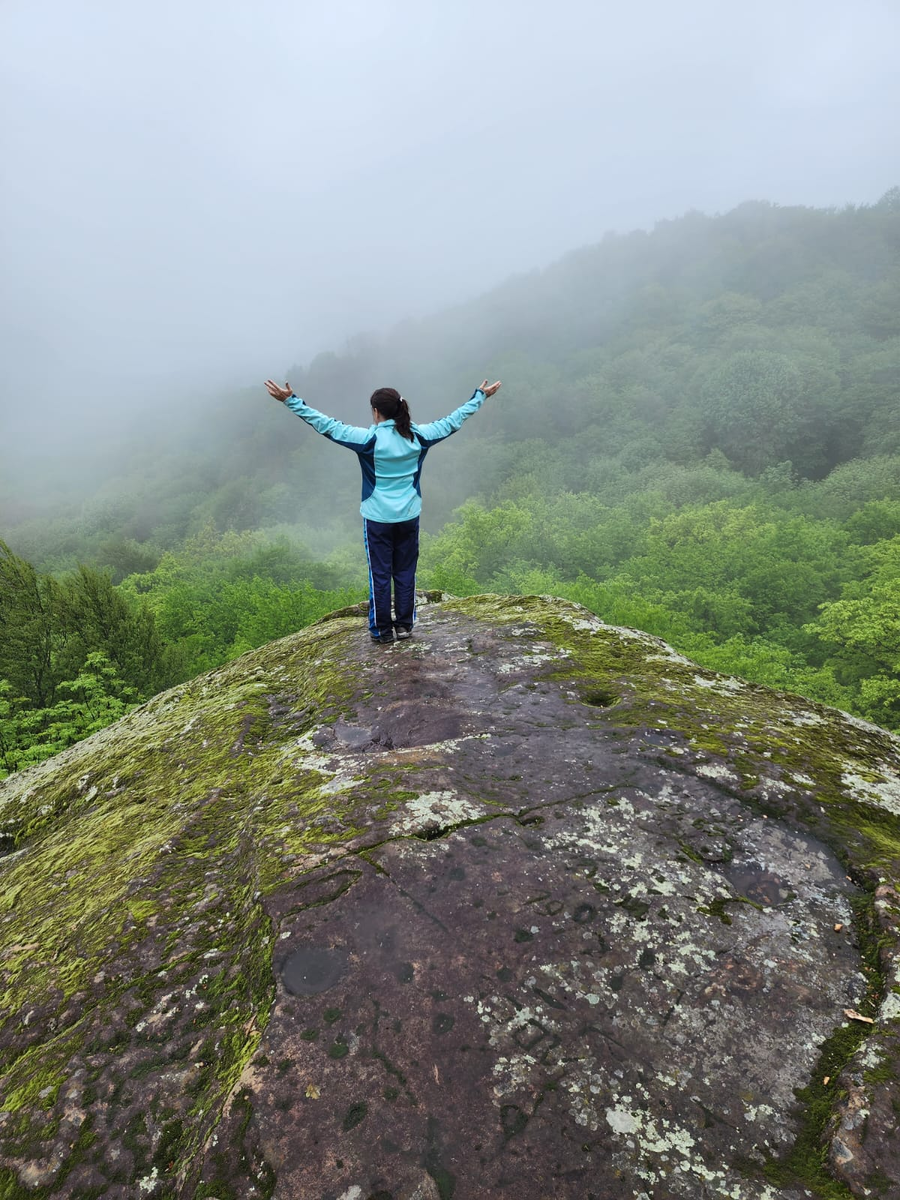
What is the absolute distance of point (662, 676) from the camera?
185 inches

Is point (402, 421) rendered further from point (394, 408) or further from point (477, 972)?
point (477, 972)

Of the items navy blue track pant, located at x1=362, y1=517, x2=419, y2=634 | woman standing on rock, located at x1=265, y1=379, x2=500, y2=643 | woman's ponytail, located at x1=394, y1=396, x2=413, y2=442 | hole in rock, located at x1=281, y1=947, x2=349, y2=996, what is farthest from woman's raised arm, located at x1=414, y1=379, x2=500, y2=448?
hole in rock, located at x1=281, y1=947, x2=349, y2=996

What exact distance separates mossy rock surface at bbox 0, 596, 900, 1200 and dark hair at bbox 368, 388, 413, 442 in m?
3.10

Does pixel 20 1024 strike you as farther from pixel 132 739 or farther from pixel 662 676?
pixel 662 676

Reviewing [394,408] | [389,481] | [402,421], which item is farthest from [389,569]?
[394,408]

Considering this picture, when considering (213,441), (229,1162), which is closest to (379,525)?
(229,1162)

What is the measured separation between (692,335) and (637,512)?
318ft

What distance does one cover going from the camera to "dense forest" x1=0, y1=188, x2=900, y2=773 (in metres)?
23.0

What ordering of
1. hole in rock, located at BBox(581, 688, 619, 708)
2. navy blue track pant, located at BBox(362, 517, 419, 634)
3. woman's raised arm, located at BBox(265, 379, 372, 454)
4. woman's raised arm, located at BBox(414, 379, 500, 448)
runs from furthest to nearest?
navy blue track pant, located at BBox(362, 517, 419, 634), woman's raised arm, located at BBox(414, 379, 500, 448), woman's raised arm, located at BBox(265, 379, 372, 454), hole in rock, located at BBox(581, 688, 619, 708)

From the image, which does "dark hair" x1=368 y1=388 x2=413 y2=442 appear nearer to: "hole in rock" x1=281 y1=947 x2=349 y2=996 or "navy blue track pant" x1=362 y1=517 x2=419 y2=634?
"navy blue track pant" x1=362 y1=517 x2=419 y2=634

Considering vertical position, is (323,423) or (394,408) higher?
(394,408)

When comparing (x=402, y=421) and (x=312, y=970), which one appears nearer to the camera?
(x=312, y=970)

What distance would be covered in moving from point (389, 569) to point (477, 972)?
170 inches

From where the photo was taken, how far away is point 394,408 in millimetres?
5570
